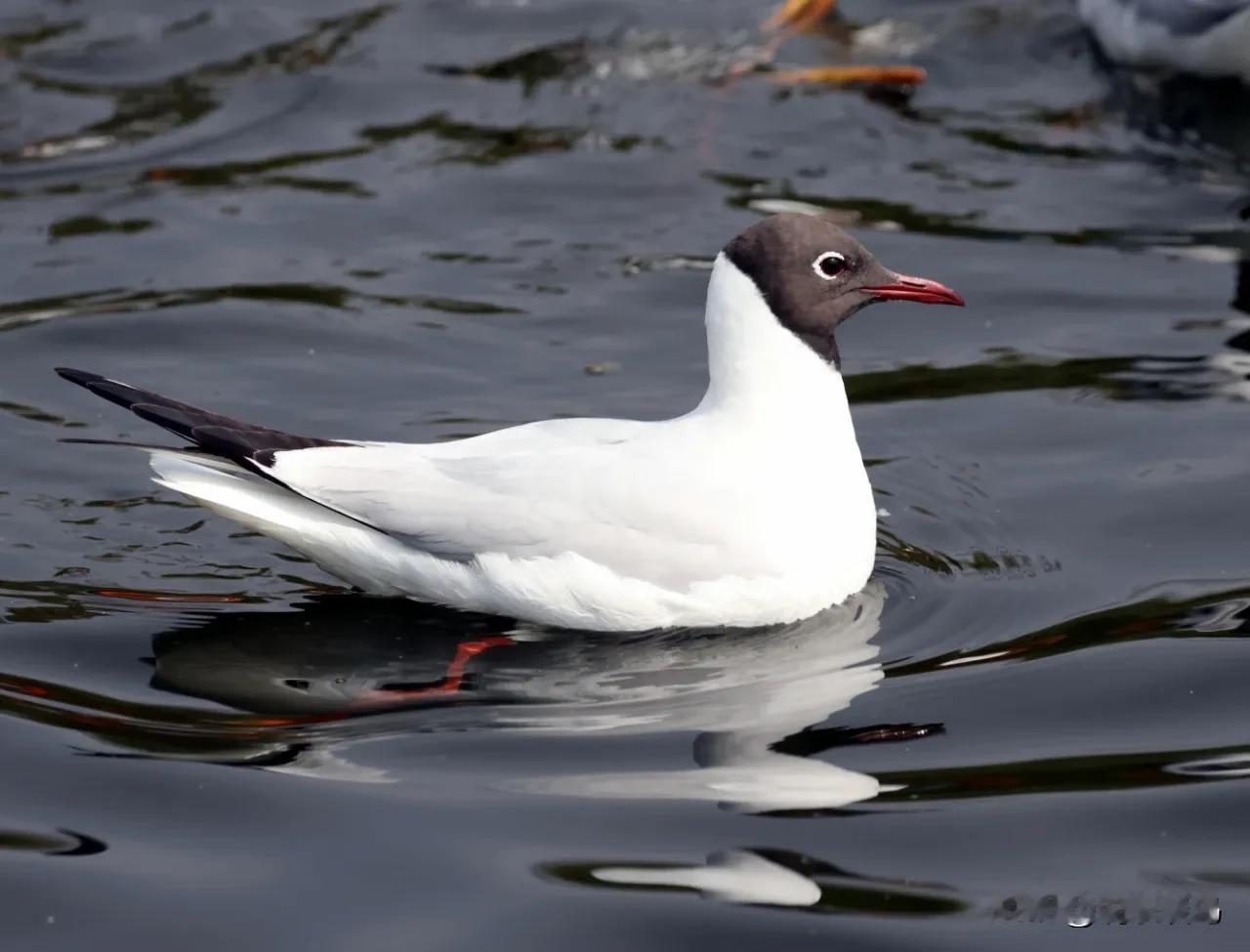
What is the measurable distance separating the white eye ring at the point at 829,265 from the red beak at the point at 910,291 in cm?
11

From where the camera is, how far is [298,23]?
13219mm

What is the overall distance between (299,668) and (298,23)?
25.7 feet

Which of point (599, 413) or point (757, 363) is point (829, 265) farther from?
point (599, 413)

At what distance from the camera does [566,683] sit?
6.15 metres

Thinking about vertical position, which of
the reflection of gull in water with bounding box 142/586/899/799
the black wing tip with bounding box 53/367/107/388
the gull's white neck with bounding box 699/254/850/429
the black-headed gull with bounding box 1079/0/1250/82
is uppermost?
the black-headed gull with bounding box 1079/0/1250/82

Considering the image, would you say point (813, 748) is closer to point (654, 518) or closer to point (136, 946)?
point (654, 518)

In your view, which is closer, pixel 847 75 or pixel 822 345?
pixel 822 345

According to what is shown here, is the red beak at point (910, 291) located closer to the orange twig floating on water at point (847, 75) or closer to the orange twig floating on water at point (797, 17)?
the orange twig floating on water at point (847, 75)

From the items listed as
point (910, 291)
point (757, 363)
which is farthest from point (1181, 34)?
point (757, 363)

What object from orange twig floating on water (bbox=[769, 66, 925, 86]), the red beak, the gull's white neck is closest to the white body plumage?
the gull's white neck

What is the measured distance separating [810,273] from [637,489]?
0.96 metres

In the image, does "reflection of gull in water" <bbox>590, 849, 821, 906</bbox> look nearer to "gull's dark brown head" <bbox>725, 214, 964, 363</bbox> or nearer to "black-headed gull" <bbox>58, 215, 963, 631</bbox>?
"black-headed gull" <bbox>58, 215, 963, 631</bbox>

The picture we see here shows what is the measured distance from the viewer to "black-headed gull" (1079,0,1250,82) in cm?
1198

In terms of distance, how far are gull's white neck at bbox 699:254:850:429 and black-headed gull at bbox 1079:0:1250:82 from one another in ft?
20.4
